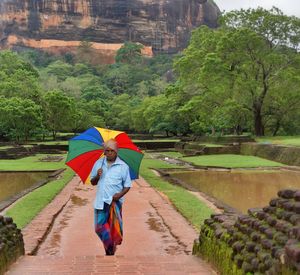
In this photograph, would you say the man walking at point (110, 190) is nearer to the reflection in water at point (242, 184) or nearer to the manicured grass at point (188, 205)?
the manicured grass at point (188, 205)

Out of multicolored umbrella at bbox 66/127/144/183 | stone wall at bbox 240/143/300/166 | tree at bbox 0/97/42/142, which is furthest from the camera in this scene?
tree at bbox 0/97/42/142

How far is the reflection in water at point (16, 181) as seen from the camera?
1504cm

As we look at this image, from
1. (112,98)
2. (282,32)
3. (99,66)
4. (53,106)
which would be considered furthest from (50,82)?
(282,32)

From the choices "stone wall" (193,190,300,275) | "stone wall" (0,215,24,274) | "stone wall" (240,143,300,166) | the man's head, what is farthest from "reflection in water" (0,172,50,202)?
"stone wall" (240,143,300,166)

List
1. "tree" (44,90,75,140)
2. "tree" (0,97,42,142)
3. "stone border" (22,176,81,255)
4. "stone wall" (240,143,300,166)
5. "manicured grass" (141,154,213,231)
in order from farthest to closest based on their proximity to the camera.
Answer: "tree" (44,90,75,140), "tree" (0,97,42,142), "stone wall" (240,143,300,166), "manicured grass" (141,154,213,231), "stone border" (22,176,81,255)

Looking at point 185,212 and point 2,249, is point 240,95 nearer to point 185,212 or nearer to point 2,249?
point 185,212

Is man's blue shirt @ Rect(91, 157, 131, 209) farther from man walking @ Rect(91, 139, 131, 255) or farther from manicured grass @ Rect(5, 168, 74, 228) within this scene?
manicured grass @ Rect(5, 168, 74, 228)

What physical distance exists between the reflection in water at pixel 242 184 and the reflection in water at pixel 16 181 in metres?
5.45

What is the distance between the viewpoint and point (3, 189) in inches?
607

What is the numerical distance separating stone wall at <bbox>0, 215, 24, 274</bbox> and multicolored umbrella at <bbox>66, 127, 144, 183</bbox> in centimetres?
108

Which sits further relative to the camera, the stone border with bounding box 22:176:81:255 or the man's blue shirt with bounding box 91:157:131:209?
the stone border with bounding box 22:176:81:255

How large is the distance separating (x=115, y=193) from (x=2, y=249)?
4.41 ft

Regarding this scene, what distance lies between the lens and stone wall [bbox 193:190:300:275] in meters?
3.25

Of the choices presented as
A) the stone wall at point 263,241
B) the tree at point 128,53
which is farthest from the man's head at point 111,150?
the tree at point 128,53
